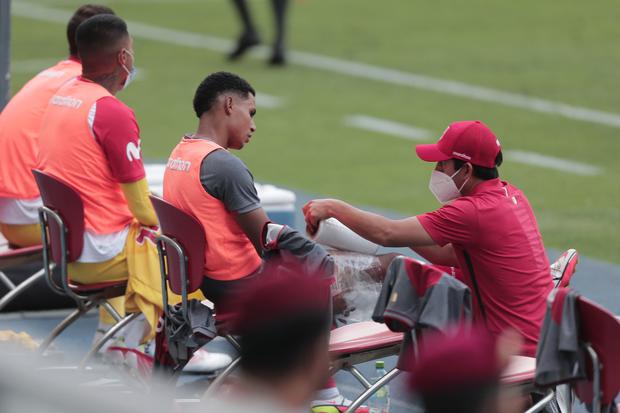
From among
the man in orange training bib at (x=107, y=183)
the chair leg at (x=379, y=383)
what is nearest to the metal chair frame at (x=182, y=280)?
the man in orange training bib at (x=107, y=183)

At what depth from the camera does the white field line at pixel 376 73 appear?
13.7m

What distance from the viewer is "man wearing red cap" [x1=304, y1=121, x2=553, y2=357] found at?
16.2 ft

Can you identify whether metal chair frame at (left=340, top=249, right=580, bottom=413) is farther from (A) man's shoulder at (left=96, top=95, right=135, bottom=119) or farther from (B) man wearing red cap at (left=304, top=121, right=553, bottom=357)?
(A) man's shoulder at (left=96, top=95, right=135, bottom=119)

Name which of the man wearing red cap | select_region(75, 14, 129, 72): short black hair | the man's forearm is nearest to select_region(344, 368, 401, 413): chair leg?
the man wearing red cap

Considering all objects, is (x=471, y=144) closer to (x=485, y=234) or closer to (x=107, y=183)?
(x=485, y=234)

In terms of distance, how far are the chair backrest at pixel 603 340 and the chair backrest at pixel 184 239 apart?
1800mm

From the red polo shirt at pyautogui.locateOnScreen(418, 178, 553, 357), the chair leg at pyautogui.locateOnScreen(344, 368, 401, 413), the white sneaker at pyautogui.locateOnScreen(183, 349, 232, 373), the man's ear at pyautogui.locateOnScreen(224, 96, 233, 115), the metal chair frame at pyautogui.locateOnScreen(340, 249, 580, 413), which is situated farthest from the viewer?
the white sneaker at pyautogui.locateOnScreen(183, 349, 232, 373)

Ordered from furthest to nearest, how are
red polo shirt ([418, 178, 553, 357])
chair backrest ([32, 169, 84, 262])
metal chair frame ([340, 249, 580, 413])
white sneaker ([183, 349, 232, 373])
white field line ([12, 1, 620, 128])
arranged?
white field line ([12, 1, 620, 128])
white sneaker ([183, 349, 232, 373])
chair backrest ([32, 169, 84, 262])
red polo shirt ([418, 178, 553, 357])
metal chair frame ([340, 249, 580, 413])

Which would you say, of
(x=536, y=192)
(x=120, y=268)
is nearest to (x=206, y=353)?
(x=120, y=268)

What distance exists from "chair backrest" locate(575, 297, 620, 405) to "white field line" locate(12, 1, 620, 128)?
9454mm

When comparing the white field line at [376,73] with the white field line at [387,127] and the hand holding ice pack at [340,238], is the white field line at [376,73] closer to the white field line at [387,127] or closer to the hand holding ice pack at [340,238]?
the white field line at [387,127]

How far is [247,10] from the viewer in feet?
52.6

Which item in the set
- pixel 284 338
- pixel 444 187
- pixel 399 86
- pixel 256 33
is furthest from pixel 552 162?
pixel 284 338

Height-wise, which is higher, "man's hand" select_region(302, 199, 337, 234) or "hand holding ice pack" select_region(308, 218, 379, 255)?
"man's hand" select_region(302, 199, 337, 234)
